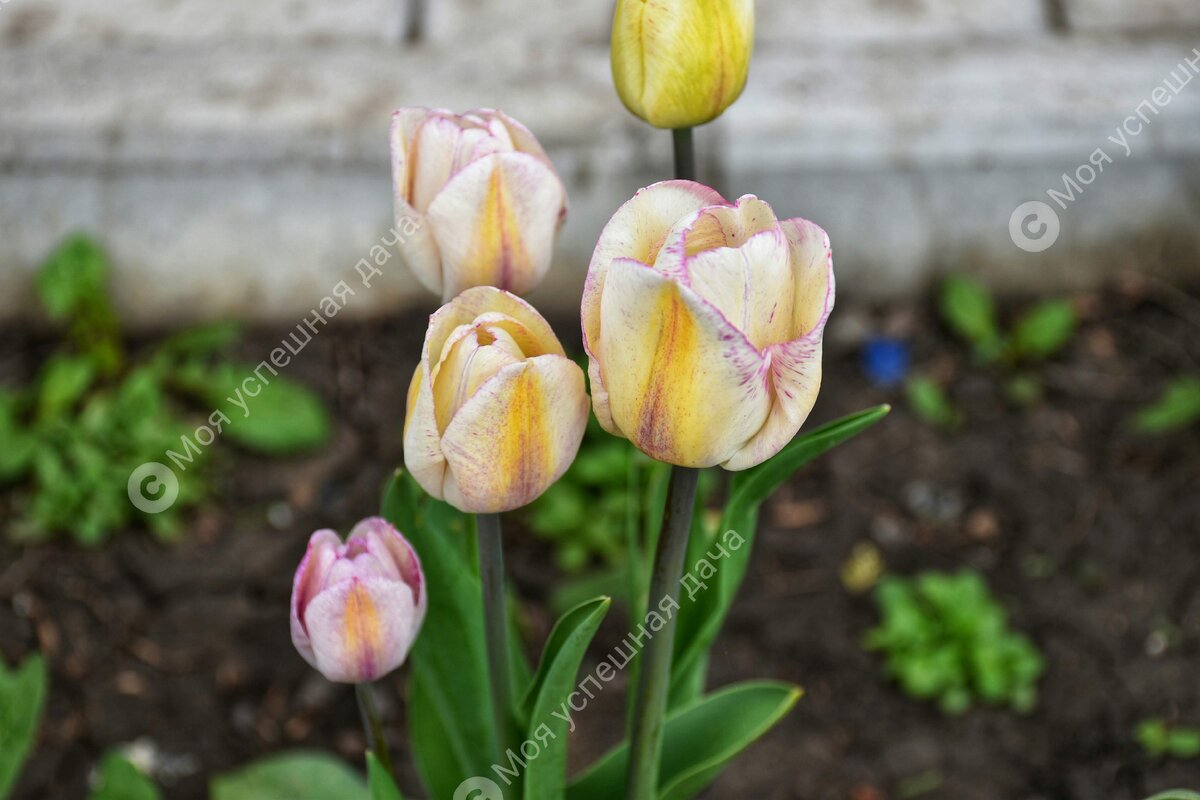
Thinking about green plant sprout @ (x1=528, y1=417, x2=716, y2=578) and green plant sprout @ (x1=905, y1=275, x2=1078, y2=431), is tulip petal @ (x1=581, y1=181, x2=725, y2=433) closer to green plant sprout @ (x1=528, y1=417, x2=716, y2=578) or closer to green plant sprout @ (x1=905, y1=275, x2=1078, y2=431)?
green plant sprout @ (x1=528, y1=417, x2=716, y2=578)

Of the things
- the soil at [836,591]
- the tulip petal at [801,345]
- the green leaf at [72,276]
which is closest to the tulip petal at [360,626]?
the tulip petal at [801,345]

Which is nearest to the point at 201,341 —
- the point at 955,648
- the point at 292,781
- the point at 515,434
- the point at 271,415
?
the point at 271,415

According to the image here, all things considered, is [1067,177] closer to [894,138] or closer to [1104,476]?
[894,138]

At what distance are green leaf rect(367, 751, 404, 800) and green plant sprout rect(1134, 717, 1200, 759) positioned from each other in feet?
3.14

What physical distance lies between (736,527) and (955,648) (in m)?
0.73

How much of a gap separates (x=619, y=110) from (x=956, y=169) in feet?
1.58

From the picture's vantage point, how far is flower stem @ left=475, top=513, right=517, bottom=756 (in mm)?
709

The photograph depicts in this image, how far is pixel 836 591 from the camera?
1.58 m

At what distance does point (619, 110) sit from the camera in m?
1.85

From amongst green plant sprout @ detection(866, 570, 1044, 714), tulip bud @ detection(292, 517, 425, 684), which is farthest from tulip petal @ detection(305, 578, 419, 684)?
green plant sprout @ detection(866, 570, 1044, 714)

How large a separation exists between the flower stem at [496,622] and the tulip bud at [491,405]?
75mm

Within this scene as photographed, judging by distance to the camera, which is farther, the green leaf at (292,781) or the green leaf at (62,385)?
the green leaf at (62,385)

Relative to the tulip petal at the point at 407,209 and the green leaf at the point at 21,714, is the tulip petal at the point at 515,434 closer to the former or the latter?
the tulip petal at the point at 407,209

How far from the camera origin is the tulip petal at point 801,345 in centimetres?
55
